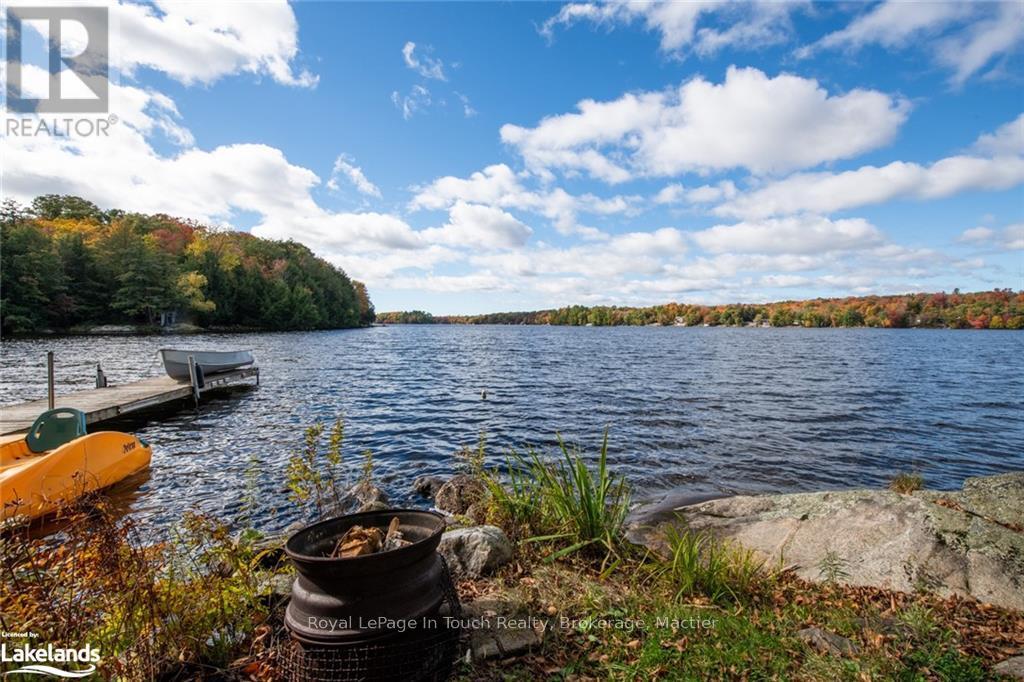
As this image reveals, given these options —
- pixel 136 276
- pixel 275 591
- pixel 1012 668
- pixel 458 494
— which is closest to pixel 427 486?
pixel 458 494

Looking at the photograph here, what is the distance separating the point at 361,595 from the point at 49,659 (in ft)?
6.05

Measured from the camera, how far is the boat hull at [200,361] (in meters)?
21.4

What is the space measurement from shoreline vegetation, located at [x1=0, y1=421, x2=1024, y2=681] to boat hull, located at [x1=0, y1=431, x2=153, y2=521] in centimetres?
423

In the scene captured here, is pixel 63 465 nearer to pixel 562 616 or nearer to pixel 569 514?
pixel 569 514

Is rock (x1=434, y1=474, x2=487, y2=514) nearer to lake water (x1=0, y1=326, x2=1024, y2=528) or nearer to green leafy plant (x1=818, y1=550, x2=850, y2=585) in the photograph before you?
lake water (x1=0, y1=326, x2=1024, y2=528)

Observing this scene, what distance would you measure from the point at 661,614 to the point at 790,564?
2512 millimetres

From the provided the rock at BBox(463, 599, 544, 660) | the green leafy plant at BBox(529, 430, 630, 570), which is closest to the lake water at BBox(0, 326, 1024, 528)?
the green leafy plant at BBox(529, 430, 630, 570)

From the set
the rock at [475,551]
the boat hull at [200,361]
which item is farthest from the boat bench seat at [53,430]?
the boat hull at [200,361]

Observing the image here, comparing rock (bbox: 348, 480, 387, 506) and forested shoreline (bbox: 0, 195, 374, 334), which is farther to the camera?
forested shoreline (bbox: 0, 195, 374, 334)

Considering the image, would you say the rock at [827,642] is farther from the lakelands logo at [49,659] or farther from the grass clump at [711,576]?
the lakelands logo at [49,659]

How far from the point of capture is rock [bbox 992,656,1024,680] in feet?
9.66

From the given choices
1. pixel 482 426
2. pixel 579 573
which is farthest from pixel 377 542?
pixel 482 426

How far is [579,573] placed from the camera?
4633 millimetres

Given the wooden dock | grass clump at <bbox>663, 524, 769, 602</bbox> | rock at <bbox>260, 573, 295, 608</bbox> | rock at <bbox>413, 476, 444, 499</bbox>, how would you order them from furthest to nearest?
the wooden dock → rock at <bbox>413, 476, 444, 499</bbox> → grass clump at <bbox>663, 524, 769, 602</bbox> → rock at <bbox>260, 573, 295, 608</bbox>
